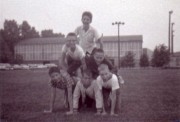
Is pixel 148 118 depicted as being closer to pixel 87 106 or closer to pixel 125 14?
pixel 87 106

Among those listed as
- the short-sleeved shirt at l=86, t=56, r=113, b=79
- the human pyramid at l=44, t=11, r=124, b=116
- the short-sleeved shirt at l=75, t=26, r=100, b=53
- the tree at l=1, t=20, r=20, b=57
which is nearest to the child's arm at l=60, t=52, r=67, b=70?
the human pyramid at l=44, t=11, r=124, b=116

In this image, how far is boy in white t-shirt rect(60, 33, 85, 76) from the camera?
2426 mm

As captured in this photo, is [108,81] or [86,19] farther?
[86,19]

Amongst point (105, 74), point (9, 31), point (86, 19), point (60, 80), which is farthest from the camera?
point (9, 31)

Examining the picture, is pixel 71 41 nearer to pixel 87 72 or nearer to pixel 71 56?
pixel 71 56

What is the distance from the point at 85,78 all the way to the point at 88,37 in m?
0.50

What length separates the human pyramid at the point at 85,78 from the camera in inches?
92.6

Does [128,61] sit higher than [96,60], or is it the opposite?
[96,60]

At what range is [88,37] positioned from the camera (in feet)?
9.00

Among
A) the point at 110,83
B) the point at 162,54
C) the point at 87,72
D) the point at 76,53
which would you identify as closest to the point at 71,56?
the point at 76,53

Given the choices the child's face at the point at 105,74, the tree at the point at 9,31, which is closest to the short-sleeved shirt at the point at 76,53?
the child's face at the point at 105,74

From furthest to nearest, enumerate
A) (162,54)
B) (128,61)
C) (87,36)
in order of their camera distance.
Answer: (128,61) → (162,54) → (87,36)

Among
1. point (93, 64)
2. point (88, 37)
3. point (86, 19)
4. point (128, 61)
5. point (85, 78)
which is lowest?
point (128, 61)

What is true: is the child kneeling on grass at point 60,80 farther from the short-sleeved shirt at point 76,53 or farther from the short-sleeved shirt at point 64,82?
the short-sleeved shirt at point 76,53
